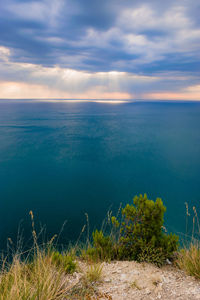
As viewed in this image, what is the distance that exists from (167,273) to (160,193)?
577 inches

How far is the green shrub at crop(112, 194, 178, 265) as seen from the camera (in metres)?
5.30

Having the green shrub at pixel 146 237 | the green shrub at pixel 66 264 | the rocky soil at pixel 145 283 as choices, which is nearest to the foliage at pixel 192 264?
the rocky soil at pixel 145 283

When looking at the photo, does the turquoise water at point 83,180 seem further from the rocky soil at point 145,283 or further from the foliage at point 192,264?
the foliage at point 192,264

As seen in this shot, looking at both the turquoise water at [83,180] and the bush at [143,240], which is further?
the turquoise water at [83,180]

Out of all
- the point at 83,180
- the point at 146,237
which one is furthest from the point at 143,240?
the point at 83,180

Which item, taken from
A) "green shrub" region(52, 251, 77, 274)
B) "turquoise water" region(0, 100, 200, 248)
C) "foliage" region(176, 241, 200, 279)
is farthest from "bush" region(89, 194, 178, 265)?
"turquoise water" region(0, 100, 200, 248)

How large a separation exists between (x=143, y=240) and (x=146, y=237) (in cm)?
12

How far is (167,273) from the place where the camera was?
15.0ft

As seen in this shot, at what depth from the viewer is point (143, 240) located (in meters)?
5.56

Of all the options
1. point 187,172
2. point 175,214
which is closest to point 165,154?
point 187,172

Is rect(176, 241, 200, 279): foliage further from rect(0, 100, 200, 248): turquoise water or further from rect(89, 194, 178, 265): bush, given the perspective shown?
rect(0, 100, 200, 248): turquoise water

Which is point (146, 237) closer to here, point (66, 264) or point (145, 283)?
point (145, 283)

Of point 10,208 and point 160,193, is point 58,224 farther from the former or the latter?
point 160,193

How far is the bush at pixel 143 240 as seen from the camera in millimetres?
5305
